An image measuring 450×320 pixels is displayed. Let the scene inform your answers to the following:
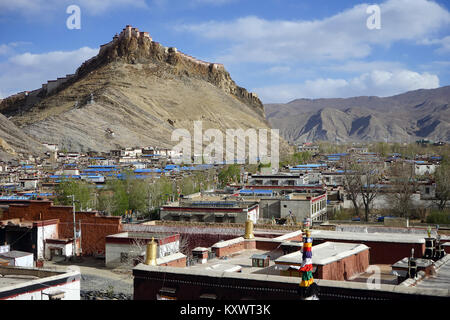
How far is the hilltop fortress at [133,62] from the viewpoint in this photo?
160m

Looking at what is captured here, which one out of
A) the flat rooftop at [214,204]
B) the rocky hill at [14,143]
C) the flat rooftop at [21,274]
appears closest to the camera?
the flat rooftop at [21,274]

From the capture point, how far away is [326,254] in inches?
454

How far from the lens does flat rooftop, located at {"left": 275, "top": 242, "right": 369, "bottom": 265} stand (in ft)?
35.2

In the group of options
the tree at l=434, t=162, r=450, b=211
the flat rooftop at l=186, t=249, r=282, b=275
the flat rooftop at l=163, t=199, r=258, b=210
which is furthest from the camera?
the tree at l=434, t=162, r=450, b=211

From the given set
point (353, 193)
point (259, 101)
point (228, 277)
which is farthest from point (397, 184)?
point (259, 101)

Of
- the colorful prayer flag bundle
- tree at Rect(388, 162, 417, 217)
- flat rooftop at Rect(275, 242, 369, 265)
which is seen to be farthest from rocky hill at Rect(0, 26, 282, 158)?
the colorful prayer flag bundle

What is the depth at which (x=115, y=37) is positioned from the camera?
169 m

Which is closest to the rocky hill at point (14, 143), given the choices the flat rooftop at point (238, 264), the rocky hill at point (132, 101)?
the rocky hill at point (132, 101)

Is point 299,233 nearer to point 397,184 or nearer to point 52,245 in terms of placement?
point 52,245

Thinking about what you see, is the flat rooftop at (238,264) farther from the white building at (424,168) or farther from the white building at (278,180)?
the white building at (424,168)

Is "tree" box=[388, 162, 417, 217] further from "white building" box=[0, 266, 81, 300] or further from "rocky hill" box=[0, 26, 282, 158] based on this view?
"rocky hill" box=[0, 26, 282, 158]

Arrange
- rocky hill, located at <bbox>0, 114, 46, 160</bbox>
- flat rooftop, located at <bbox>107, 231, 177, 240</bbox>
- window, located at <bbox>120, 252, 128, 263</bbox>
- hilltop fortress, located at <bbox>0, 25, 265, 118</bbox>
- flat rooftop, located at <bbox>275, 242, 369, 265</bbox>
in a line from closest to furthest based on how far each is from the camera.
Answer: flat rooftop, located at <bbox>275, 242, 369, 265</bbox>
flat rooftop, located at <bbox>107, 231, 177, 240</bbox>
window, located at <bbox>120, 252, 128, 263</bbox>
rocky hill, located at <bbox>0, 114, 46, 160</bbox>
hilltop fortress, located at <bbox>0, 25, 265, 118</bbox>

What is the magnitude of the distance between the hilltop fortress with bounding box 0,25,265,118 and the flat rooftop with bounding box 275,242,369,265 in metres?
149
